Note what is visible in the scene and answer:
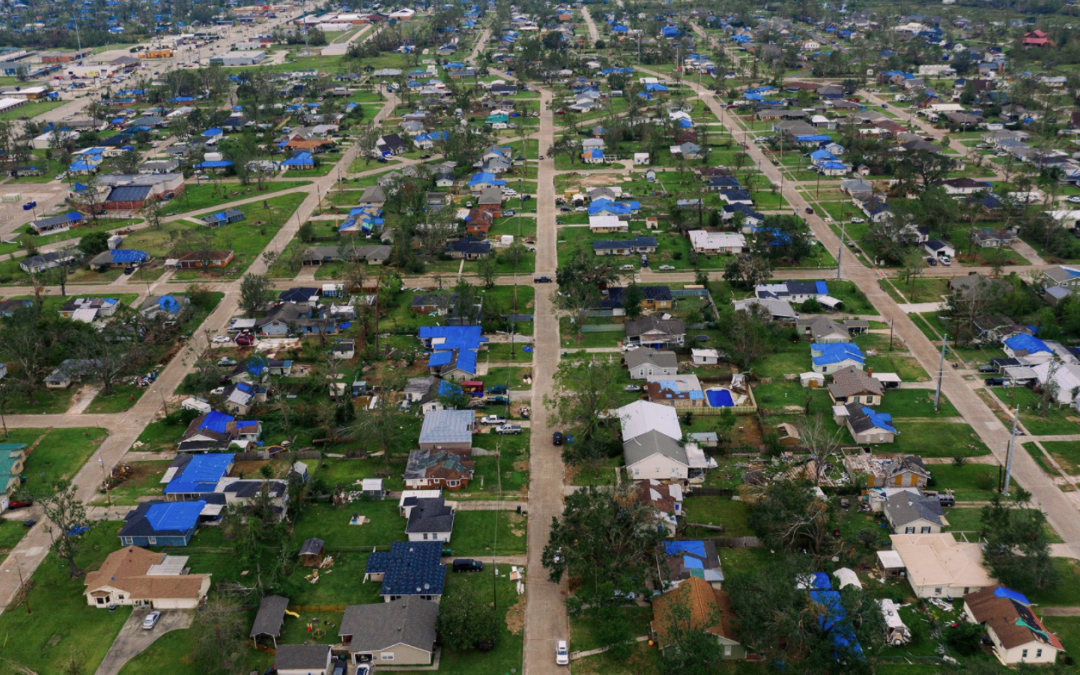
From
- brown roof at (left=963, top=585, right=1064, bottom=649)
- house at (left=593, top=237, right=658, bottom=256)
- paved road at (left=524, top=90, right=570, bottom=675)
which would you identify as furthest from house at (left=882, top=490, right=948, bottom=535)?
house at (left=593, top=237, right=658, bottom=256)

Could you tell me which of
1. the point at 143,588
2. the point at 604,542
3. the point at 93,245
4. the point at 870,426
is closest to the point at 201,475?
Answer: the point at 143,588

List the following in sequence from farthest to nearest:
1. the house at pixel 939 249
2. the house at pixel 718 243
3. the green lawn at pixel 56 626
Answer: the house at pixel 718 243 → the house at pixel 939 249 → the green lawn at pixel 56 626

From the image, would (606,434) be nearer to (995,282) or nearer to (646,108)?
(995,282)

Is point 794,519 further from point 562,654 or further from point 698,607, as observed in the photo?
point 562,654

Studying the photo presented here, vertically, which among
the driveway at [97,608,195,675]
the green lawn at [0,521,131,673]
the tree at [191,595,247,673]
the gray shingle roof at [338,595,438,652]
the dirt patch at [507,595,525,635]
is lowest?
the dirt patch at [507,595,525,635]

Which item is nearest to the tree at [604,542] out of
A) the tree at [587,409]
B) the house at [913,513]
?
the tree at [587,409]

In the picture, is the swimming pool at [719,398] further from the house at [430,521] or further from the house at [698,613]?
Answer: the house at [430,521]

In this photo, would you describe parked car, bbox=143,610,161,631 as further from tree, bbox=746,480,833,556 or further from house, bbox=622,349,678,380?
house, bbox=622,349,678,380

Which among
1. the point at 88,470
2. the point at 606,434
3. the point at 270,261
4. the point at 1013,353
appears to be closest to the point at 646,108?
the point at 270,261
